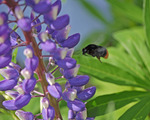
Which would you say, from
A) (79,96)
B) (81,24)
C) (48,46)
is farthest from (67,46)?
(81,24)

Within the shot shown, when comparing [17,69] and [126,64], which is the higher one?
[17,69]

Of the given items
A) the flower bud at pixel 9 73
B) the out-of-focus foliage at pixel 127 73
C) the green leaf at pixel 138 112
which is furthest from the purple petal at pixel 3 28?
the green leaf at pixel 138 112

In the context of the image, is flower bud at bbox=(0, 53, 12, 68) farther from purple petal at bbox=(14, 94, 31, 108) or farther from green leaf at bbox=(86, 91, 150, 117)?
green leaf at bbox=(86, 91, 150, 117)

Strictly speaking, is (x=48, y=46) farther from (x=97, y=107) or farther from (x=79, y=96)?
(x=97, y=107)

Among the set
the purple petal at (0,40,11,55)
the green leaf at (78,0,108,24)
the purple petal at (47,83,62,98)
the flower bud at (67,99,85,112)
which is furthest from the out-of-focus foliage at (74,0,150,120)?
the green leaf at (78,0,108,24)

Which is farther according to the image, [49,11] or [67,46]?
[67,46]
